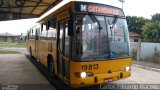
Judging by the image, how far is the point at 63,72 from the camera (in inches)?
397

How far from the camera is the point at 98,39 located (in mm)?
9125

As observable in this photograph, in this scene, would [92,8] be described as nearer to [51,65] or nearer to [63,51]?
[63,51]

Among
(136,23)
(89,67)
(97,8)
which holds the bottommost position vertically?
(89,67)

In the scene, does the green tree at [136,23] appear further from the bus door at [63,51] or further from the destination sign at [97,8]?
the destination sign at [97,8]

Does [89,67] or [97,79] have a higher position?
[89,67]

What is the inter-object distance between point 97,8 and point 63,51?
79.1 inches

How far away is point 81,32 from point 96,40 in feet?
1.94

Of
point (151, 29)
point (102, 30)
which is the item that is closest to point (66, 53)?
point (102, 30)

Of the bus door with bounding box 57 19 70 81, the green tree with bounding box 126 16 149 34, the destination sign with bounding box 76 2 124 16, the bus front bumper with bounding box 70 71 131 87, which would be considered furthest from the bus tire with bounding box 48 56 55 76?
the green tree with bounding box 126 16 149 34

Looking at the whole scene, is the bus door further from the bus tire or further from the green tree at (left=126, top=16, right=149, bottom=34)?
the green tree at (left=126, top=16, right=149, bottom=34)

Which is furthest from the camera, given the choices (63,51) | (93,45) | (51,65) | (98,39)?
(51,65)

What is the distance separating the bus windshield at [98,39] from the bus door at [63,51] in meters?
0.81

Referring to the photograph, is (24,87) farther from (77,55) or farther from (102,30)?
(102,30)

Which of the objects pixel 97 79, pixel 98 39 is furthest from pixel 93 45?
pixel 97 79
